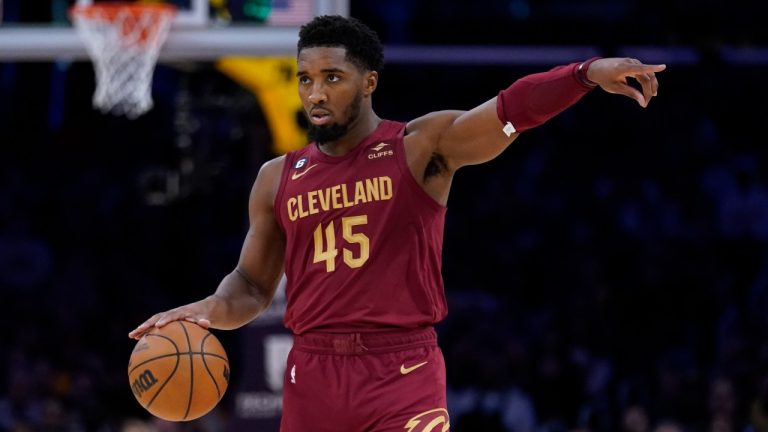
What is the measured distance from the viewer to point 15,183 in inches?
587

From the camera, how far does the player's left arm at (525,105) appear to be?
4.23m

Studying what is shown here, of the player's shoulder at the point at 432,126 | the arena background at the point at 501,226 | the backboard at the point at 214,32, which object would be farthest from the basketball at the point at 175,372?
the arena background at the point at 501,226

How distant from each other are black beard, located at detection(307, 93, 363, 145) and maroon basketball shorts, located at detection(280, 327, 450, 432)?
78cm

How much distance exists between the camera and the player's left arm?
4.23 meters

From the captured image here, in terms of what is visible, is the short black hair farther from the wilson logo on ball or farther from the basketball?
the wilson logo on ball

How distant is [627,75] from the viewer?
13.8 feet

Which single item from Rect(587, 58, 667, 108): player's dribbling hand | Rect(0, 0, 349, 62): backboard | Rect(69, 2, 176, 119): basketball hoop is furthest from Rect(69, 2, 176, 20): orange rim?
Rect(587, 58, 667, 108): player's dribbling hand

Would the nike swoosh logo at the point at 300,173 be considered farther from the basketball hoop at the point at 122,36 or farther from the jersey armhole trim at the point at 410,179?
the basketball hoop at the point at 122,36

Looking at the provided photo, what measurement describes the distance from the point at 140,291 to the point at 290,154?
918 cm

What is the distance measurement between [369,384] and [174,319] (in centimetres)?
83

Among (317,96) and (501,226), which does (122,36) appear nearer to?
(317,96)

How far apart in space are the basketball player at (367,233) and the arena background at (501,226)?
16.8 ft

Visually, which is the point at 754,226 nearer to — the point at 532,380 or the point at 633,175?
the point at 633,175

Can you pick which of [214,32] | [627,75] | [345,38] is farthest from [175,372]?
[214,32]
